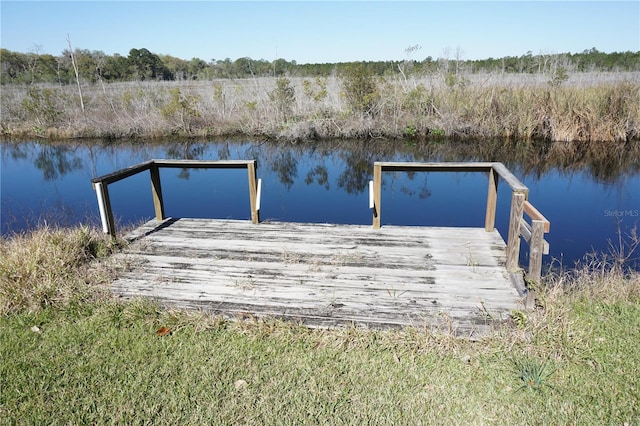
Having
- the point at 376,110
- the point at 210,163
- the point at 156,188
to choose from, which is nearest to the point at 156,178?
the point at 156,188

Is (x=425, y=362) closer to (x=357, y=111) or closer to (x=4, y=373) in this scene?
(x=4, y=373)

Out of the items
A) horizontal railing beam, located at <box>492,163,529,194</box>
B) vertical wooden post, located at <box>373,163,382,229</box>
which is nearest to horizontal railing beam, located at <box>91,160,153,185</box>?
vertical wooden post, located at <box>373,163,382,229</box>

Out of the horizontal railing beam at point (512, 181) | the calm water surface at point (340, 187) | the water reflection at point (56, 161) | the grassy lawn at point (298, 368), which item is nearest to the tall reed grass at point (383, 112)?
the calm water surface at point (340, 187)

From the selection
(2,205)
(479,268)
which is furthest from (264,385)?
(2,205)

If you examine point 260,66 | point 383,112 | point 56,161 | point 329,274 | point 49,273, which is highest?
point 260,66

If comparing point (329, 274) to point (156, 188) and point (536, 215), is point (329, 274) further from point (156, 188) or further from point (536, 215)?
point (156, 188)

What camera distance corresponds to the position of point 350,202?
8945 mm

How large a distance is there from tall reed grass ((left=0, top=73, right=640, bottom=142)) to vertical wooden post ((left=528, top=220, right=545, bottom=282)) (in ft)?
39.5

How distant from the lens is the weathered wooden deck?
3416 mm

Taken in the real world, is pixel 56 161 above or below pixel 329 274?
below

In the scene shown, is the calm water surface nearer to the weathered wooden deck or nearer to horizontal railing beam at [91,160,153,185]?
the weathered wooden deck

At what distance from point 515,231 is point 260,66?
2868cm

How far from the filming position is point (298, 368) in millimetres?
2895

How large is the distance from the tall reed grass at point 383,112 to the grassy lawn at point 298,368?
11.8 metres
